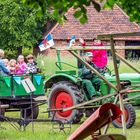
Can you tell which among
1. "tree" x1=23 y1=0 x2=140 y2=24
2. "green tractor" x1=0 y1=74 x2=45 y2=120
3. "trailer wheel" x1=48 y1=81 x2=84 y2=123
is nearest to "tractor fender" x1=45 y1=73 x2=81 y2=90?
"trailer wheel" x1=48 y1=81 x2=84 y2=123

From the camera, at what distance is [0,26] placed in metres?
55.2

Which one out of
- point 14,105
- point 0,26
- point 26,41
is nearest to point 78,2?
point 14,105

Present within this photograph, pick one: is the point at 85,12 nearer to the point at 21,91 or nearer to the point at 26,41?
the point at 21,91

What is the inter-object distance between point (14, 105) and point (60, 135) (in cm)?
271

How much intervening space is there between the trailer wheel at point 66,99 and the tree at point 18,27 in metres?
36.0

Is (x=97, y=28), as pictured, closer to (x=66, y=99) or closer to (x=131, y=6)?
(x=66, y=99)

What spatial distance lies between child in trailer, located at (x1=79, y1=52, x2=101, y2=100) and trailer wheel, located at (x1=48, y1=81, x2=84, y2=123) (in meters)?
0.21

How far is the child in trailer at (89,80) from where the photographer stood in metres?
14.2

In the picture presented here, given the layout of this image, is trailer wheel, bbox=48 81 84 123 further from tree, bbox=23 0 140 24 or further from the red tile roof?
the red tile roof

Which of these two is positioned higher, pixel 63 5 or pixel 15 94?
pixel 63 5

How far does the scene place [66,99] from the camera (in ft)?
47.4

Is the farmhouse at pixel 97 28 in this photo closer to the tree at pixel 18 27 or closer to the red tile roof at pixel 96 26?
the red tile roof at pixel 96 26

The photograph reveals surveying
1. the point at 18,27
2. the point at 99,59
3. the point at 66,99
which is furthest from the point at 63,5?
the point at 18,27

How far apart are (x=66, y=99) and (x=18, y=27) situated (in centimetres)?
3899
